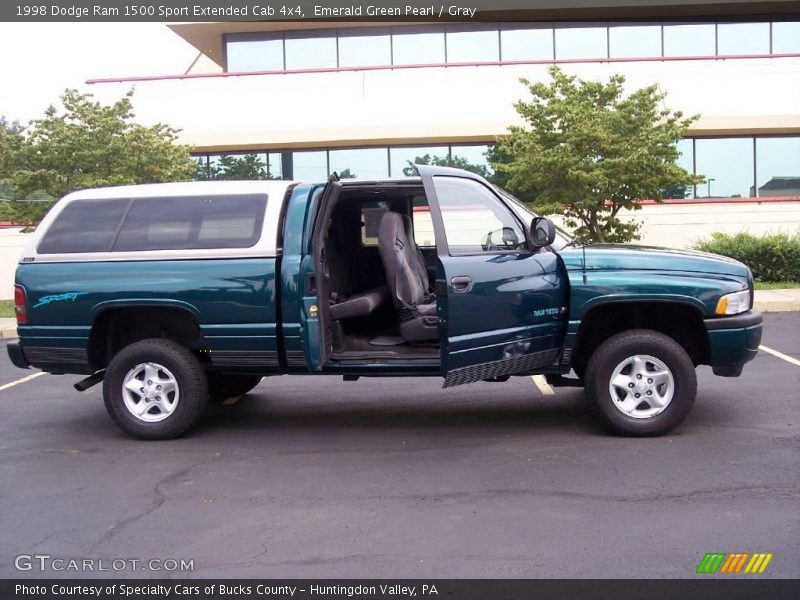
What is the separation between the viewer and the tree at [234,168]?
21203 mm

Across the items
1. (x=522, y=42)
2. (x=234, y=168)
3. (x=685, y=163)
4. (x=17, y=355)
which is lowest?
(x=17, y=355)

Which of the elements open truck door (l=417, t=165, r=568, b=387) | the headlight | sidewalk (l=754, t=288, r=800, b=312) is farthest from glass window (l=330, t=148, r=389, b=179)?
the headlight

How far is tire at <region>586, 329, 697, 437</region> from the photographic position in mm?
6195

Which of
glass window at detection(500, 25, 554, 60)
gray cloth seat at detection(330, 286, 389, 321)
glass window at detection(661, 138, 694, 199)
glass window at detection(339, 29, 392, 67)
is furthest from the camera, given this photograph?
glass window at detection(339, 29, 392, 67)

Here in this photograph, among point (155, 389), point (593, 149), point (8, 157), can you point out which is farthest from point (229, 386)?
point (8, 157)

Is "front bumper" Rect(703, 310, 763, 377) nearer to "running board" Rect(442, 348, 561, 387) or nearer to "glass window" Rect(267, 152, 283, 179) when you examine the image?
"running board" Rect(442, 348, 561, 387)

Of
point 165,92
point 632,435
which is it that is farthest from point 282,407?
point 165,92

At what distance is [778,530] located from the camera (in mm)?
4453

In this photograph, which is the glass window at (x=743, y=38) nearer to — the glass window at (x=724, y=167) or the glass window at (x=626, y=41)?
the glass window at (x=626, y=41)

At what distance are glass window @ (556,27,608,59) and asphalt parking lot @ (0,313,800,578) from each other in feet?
54.8

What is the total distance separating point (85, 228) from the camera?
680 centimetres

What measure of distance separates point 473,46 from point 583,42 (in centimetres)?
303

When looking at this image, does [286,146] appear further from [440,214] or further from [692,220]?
[440,214]
